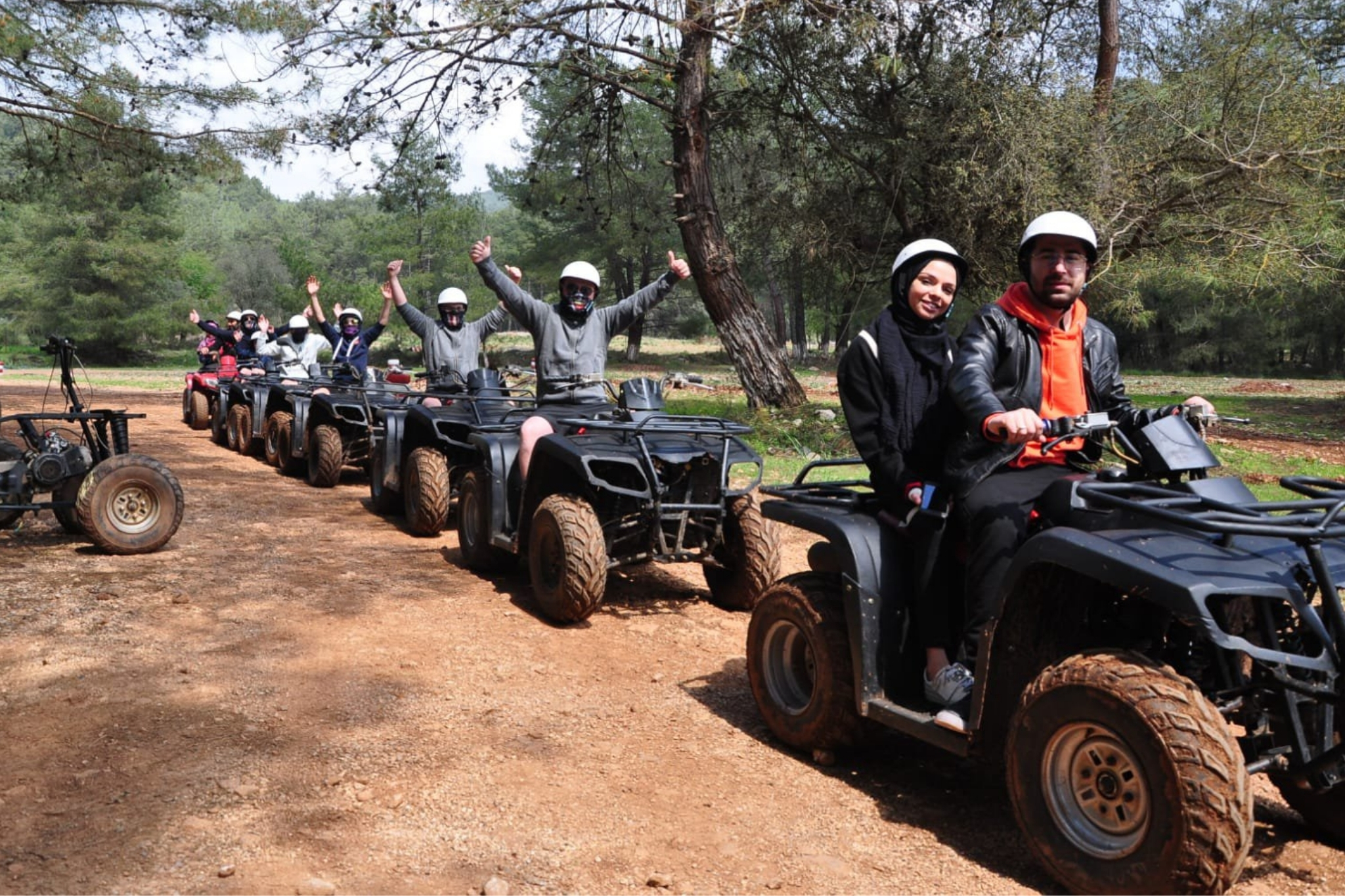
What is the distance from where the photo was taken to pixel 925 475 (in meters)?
4.24

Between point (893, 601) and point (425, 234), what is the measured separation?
42399mm

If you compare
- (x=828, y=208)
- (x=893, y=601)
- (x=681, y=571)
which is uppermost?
(x=828, y=208)

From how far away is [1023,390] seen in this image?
395 centimetres

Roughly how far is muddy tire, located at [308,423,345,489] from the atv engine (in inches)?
133

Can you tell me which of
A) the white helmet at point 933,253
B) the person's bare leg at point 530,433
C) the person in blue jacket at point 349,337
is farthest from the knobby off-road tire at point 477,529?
the person in blue jacket at point 349,337

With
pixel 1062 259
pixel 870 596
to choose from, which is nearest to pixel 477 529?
pixel 870 596

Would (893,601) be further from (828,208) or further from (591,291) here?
(828,208)

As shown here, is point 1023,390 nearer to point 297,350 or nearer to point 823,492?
point 823,492

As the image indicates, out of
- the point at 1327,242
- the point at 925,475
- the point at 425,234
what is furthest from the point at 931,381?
the point at 425,234

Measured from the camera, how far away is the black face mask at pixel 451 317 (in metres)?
10.8

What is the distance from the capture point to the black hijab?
4.26 meters

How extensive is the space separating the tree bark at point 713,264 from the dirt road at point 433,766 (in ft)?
Answer: 29.1

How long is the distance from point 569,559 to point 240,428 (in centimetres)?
1014

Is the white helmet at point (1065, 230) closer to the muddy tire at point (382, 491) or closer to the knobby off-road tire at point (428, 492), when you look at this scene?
the knobby off-road tire at point (428, 492)
